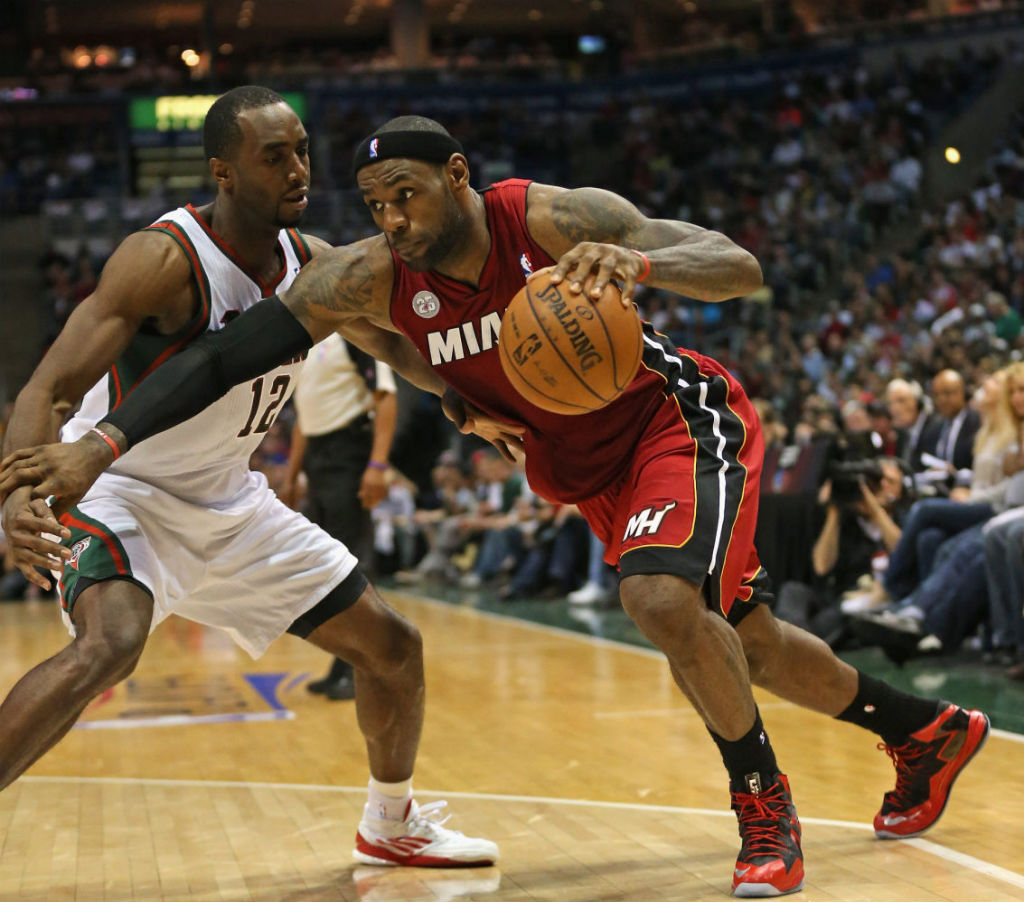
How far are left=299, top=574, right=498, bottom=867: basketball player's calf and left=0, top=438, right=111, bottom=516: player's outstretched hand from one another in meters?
0.93

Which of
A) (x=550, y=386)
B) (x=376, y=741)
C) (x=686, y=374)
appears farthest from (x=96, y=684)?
(x=686, y=374)

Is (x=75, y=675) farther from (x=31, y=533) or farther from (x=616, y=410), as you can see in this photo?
(x=616, y=410)

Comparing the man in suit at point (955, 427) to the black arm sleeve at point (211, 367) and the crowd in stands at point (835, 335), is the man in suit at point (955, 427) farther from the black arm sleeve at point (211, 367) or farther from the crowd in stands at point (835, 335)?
the black arm sleeve at point (211, 367)

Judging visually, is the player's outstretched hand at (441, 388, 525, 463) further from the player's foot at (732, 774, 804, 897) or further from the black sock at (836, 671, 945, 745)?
the black sock at (836, 671, 945, 745)

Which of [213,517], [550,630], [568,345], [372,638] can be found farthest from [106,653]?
[550,630]

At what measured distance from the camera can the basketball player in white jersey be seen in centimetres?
308

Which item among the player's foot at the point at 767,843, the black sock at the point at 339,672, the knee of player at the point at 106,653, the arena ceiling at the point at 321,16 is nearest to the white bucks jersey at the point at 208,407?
the knee of player at the point at 106,653

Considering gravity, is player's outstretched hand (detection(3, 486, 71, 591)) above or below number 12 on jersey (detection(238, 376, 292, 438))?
below

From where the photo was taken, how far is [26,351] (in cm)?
2322

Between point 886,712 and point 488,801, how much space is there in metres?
1.41

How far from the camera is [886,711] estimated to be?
3754 millimetres

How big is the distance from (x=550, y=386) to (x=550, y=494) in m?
0.64

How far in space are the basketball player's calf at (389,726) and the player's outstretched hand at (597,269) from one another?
4.17 feet

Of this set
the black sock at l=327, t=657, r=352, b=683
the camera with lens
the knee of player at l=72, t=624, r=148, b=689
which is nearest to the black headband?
the knee of player at l=72, t=624, r=148, b=689
